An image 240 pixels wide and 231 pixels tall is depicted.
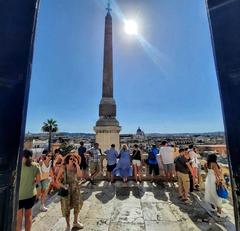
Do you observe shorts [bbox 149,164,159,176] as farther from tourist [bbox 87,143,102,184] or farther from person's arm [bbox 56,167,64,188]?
person's arm [bbox 56,167,64,188]

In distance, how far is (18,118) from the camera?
1.40m

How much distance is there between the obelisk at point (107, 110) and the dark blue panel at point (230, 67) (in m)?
11.1

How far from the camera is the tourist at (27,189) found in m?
3.18

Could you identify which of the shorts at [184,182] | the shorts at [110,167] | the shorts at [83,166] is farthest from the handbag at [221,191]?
the shorts at [83,166]

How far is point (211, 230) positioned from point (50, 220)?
309 centimetres

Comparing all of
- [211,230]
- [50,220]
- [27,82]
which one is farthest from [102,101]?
[27,82]

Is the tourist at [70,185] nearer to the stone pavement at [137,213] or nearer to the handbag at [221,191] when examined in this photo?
the stone pavement at [137,213]

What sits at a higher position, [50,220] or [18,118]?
[18,118]

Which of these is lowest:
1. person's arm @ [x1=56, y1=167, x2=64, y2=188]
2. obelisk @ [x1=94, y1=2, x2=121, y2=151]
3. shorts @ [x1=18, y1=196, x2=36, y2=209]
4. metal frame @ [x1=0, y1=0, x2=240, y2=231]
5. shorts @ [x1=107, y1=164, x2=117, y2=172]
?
shorts @ [x1=18, y1=196, x2=36, y2=209]

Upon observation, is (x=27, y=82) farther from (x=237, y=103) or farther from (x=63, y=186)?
(x=63, y=186)

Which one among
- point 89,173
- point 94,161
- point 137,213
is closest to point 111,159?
point 94,161

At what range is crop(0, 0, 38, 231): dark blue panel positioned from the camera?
1.31 meters

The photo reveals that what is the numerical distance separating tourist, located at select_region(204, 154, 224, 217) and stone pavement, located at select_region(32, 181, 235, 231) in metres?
0.25

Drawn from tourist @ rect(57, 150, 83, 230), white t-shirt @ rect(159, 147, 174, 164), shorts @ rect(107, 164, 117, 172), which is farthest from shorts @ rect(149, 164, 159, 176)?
tourist @ rect(57, 150, 83, 230)
